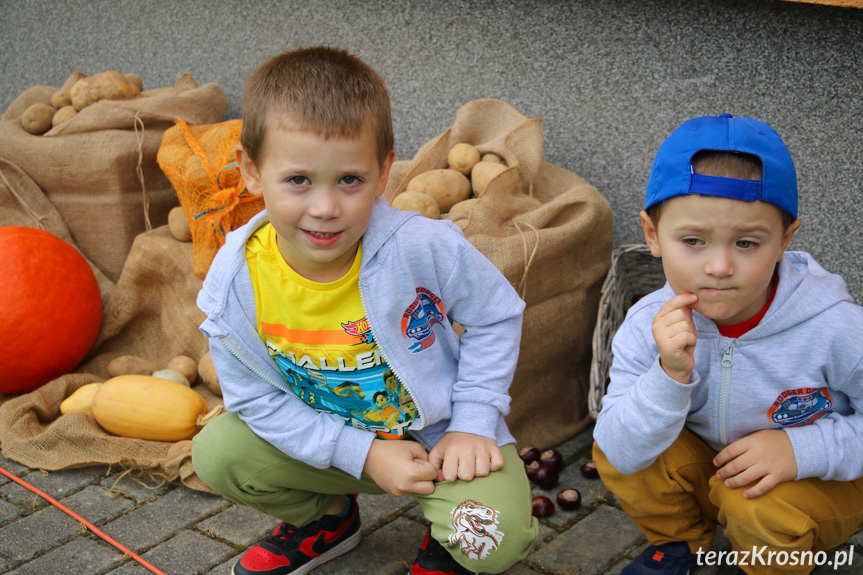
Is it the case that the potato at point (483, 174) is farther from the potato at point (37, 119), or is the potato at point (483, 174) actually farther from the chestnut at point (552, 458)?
the potato at point (37, 119)

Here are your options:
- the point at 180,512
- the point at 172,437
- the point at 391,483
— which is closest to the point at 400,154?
the point at 172,437

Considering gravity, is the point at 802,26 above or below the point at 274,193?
above

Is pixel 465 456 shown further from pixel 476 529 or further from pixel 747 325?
pixel 747 325

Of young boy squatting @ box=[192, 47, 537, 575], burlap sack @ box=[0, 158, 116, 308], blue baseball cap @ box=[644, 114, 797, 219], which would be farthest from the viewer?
burlap sack @ box=[0, 158, 116, 308]

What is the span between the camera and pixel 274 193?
5.46 feet

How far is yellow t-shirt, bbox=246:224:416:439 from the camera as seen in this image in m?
1.82

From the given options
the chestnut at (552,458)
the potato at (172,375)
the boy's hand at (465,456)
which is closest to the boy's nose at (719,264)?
the boy's hand at (465,456)

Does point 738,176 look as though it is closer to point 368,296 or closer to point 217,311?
point 368,296

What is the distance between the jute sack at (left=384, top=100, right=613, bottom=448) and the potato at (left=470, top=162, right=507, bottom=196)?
61 mm

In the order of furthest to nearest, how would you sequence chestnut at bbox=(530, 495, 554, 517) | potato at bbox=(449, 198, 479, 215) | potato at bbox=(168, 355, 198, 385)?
potato at bbox=(168, 355, 198, 385), potato at bbox=(449, 198, 479, 215), chestnut at bbox=(530, 495, 554, 517)

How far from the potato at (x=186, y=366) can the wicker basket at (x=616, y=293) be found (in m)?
1.71

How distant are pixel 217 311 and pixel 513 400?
47.8 inches

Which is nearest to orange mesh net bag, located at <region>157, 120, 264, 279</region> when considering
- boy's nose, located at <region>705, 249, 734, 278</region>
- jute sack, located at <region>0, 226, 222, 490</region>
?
jute sack, located at <region>0, 226, 222, 490</region>
